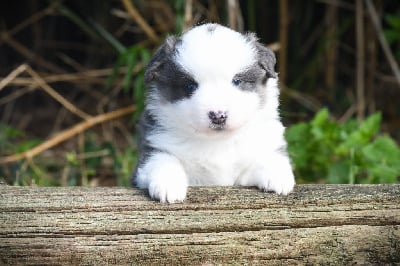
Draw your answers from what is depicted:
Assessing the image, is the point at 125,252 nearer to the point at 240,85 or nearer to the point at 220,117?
the point at 220,117

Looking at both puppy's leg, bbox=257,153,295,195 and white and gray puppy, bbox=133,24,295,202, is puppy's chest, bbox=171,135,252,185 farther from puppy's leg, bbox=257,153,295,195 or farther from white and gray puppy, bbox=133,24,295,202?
puppy's leg, bbox=257,153,295,195

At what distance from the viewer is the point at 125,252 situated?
3.14 meters

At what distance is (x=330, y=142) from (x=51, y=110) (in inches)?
158

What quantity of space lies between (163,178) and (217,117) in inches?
15.4

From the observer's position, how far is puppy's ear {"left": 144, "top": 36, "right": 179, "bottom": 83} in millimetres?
3811

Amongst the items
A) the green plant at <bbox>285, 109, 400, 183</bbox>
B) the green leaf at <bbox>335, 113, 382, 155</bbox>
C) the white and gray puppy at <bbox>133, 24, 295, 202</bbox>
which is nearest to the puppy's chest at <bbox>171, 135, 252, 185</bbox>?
the white and gray puppy at <bbox>133, 24, 295, 202</bbox>

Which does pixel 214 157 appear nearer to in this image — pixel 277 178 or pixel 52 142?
pixel 277 178

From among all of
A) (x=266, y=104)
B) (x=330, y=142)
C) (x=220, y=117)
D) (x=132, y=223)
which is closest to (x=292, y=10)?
(x=330, y=142)

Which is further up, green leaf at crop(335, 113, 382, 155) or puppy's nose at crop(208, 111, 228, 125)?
green leaf at crop(335, 113, 382, 155)

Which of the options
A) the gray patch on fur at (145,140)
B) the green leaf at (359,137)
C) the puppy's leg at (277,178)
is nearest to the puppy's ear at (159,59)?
the gray patch on fur at (145,140)

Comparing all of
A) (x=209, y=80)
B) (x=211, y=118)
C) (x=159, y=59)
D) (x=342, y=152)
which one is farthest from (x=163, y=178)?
(x=342, y=152)

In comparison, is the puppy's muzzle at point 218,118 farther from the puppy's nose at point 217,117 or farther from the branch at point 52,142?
the branch at point 52,142

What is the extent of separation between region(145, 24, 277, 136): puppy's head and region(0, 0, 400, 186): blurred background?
1445 millimetres

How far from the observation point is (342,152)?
503 cm
